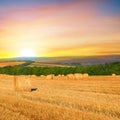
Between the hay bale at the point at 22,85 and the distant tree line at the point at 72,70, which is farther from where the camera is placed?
the distant tree line at the point at 72,70

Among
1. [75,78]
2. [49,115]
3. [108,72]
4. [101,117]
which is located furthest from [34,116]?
[108,72]

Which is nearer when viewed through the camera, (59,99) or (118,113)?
(118,113)

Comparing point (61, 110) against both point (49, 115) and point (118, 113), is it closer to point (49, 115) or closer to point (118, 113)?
point (49, 115)

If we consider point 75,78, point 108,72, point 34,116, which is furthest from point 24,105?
point 108,72

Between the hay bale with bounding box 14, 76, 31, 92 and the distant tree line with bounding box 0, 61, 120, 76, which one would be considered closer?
the hay bale with bounding box 14, 76, 31, 92

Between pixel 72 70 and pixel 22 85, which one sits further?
pixel 72 70

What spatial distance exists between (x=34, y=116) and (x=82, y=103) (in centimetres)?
269

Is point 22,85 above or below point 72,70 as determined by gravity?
above

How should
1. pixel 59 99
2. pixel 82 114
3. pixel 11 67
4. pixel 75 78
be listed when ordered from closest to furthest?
1. pixel 82 114
2. pixel 59 99
3. pixel 75 78
4. pixel 11 67

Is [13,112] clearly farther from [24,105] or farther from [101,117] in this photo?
[101,117]

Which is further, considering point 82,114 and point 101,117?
point 82,114

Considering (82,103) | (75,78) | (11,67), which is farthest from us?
(11,67)

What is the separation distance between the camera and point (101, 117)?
8508 millimetres

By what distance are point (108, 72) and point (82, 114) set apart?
2588 cm
